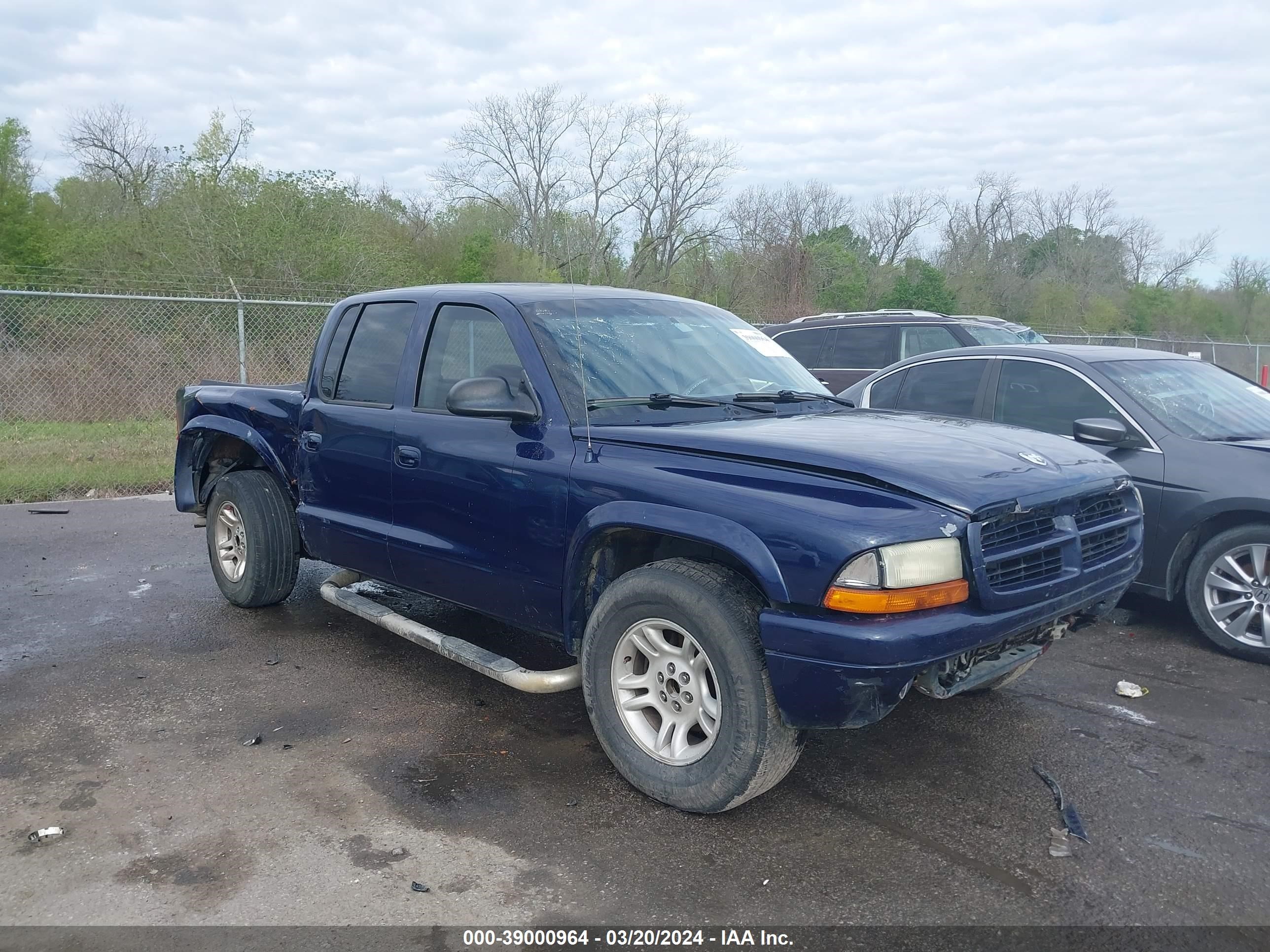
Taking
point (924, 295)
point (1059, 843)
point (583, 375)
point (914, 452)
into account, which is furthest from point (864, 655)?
point (924, 295)

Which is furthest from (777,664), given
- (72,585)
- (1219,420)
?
(72,585)

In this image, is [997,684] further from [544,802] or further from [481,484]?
[481,484]

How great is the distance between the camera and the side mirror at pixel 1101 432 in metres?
5.26

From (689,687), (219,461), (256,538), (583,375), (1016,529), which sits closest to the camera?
(1016,529)

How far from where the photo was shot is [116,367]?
12688 mm

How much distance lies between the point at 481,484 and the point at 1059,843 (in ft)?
8.23

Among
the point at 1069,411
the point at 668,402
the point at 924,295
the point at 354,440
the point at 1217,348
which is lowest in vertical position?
the point at 354,440

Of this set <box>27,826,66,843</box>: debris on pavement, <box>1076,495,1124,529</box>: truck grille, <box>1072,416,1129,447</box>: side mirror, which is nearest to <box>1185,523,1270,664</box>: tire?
<box>1072,416,1129,447</box>: side mirror

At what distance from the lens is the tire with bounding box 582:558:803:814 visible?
3.20 metres

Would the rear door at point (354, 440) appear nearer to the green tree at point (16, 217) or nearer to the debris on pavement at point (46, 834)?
the debris on pavement at point (46, 834)

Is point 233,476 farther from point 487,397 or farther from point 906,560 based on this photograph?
point 906,560

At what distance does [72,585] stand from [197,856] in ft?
13.8

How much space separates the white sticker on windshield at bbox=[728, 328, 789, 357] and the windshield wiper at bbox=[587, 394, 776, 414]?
26.3 inches

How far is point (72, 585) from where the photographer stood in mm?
6613
